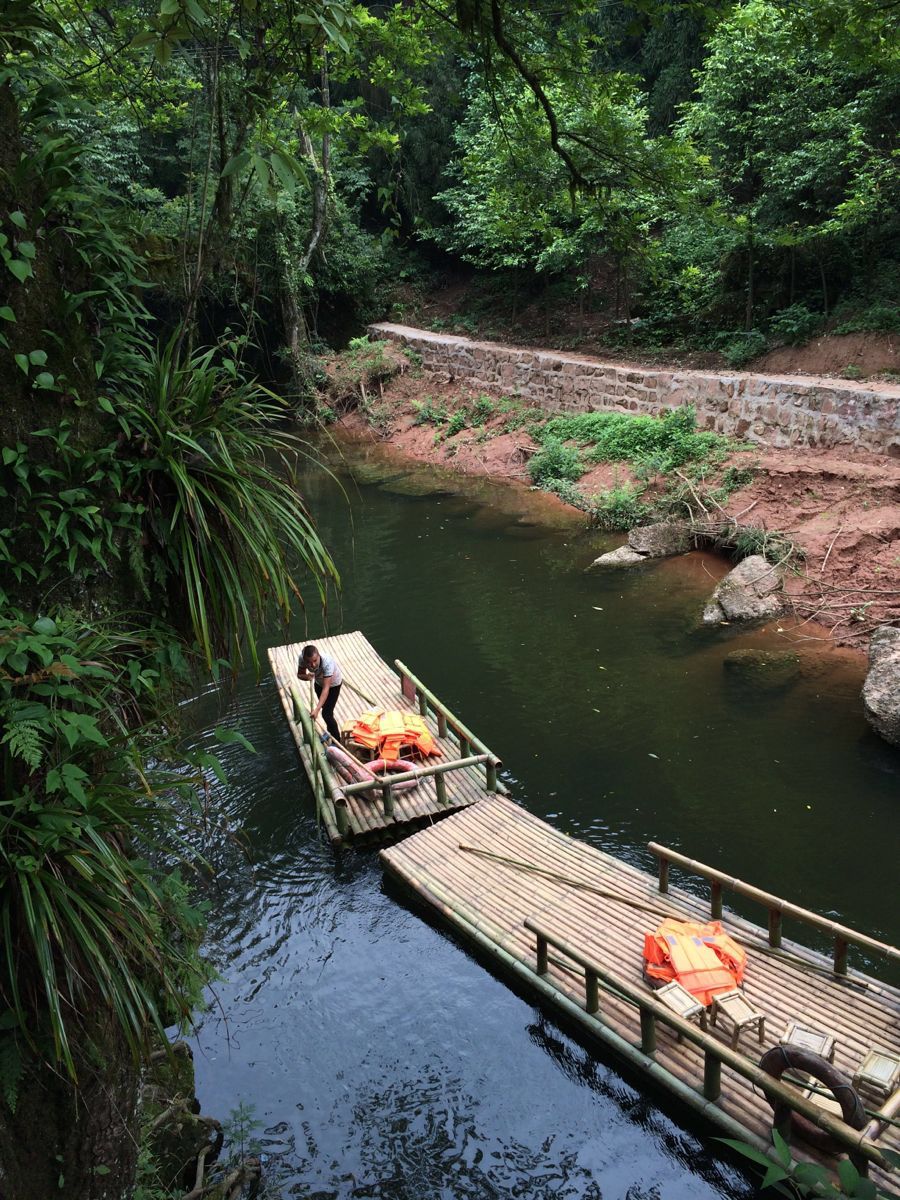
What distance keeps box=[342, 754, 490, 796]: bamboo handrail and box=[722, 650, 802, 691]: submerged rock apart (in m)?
4.30

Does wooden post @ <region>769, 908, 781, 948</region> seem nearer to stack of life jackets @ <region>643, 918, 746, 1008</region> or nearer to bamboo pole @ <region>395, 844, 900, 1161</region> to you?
stack of life jackets @ <region>643, 918, 746, 1008</region>

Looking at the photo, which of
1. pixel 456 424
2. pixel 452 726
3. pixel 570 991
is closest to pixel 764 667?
pixel 452 726

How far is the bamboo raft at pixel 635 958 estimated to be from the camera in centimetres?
503

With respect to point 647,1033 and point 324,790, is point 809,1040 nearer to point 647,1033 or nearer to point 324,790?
point 647,1033

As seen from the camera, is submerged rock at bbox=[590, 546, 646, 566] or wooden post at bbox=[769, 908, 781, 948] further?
submerged rock at bbox=[590, 546, 646, 566]

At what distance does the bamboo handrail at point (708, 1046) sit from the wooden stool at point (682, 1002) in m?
0.07

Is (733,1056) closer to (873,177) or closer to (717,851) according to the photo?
(717,851)

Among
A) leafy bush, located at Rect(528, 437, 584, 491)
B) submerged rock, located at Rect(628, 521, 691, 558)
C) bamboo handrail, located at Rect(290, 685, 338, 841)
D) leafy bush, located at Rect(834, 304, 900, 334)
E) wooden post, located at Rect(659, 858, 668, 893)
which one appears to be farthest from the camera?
leafy bush, located at Rect(528, 437, 584, 491)

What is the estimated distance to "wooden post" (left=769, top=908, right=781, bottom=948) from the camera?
20.1 ft

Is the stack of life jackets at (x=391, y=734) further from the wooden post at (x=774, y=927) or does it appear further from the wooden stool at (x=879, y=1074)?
the wooden stool at (x=879, y=1074)

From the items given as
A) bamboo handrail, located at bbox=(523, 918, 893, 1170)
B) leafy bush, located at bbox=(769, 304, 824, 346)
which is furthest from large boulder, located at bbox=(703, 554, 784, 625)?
bamboo handrail, located at bbox=(523, 918, 893, 1170)

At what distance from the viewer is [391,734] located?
28.7ft

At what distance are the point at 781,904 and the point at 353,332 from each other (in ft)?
86.3

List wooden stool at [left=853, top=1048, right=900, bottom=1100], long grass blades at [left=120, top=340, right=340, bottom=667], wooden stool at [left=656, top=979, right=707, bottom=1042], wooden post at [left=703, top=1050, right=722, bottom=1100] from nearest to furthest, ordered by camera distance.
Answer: long grass blades at [left=120, top=340, right=340, bottom=667] → wooden stool at [left=853, top=1048, right=900, bottom=1100] → wooden post at [left=703, top=1050, right=722, bottom=1100] → wooden stool at [left=656, top=979, right=707, bottom=1042]
